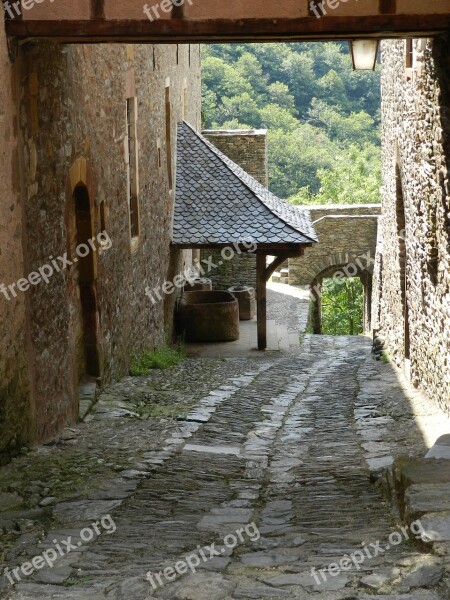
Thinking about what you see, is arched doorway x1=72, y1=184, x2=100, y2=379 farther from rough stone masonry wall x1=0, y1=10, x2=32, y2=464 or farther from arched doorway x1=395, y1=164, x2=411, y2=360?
arched doorway x1=395, y1=164, x2=411, y2=360

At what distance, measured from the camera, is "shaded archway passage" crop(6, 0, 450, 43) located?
20.2 ft

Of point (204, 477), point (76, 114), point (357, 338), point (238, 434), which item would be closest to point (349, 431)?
point (238, 434)

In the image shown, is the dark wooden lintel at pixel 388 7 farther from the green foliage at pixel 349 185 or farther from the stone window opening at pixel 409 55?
the green foliage at pixel 349 185

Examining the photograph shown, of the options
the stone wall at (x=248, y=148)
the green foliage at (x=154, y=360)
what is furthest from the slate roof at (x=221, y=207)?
the stone wall at (x=248, y=148)

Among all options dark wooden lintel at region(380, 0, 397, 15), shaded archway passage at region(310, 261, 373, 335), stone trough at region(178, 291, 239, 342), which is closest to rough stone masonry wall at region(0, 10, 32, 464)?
dark wooden lintel at region(380, 0, 397, 15)

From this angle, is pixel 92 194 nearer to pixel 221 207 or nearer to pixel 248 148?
pixel 221 207

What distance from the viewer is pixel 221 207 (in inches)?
613

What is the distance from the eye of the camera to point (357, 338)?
20.0m

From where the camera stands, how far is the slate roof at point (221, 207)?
14617 mm

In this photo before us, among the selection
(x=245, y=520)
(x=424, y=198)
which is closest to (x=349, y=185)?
(x=424, y=198)

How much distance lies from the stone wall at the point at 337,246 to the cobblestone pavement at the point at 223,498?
46.5 feet

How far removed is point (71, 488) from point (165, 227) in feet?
29.8

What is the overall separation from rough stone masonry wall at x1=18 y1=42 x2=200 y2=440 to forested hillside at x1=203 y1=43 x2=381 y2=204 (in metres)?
35.4

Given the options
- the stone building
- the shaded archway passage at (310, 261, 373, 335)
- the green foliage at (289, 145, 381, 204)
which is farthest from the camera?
the green foliage at (289, 145, 381, 204)
